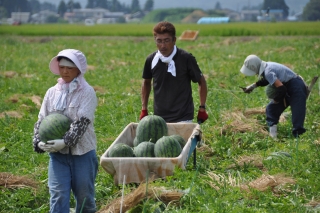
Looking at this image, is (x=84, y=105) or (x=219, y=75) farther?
(x=219, y=75)

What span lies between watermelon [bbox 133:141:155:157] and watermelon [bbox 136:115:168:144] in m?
0.26

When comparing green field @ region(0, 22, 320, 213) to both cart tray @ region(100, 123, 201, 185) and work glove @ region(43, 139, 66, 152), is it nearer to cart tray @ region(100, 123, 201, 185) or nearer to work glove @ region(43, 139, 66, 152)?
cart tray @ region(100, 123, 201, 185)

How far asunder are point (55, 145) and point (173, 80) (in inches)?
97.9

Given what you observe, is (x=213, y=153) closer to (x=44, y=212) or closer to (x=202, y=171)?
(x=202, y=171)

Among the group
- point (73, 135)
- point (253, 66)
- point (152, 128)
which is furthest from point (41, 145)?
point (253, 66)

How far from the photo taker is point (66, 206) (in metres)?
5.30

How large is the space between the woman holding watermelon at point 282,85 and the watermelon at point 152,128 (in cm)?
235

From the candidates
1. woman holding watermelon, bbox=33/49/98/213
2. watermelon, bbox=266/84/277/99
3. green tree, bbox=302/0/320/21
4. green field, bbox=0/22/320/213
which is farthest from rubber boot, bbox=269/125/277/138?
green tree, bbox=302/0/320/21

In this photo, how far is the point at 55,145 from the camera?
5098 millimetres

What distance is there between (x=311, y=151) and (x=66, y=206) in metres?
3.39

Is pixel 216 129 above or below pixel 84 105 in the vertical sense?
below

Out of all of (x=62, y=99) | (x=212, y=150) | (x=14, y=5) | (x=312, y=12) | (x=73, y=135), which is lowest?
(x=14, y=5)

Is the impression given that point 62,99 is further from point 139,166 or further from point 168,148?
point 168,148

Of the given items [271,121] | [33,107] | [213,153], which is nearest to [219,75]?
[33,107]
